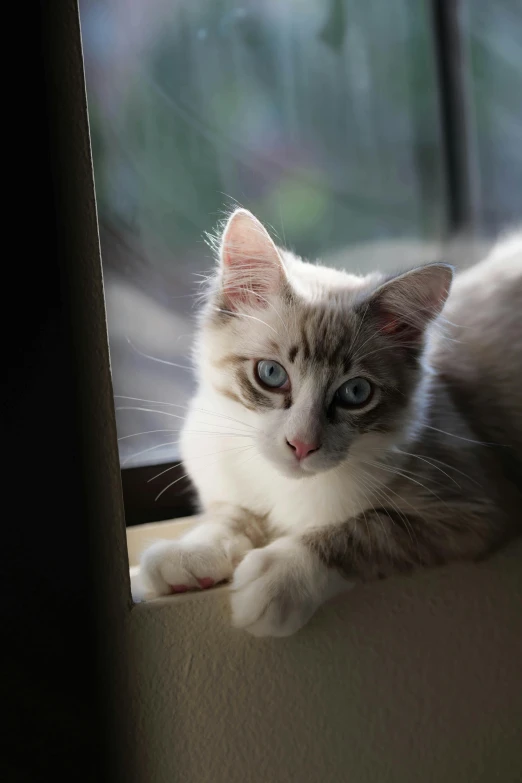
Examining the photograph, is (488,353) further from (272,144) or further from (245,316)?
(272,144)

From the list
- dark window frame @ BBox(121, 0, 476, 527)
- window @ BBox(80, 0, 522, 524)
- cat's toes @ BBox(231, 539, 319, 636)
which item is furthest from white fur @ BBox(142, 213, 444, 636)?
dark window frame @ BBox(121, 0, 476, 527)

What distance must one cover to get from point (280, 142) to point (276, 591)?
4.24 feet

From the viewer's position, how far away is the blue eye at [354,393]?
3.95 feet

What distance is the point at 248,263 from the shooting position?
4.10 feet

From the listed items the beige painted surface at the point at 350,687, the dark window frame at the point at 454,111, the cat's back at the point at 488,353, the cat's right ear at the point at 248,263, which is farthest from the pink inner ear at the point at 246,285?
the dark window frame at the point at 454,111

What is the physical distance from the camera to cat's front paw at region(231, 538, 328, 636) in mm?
1015

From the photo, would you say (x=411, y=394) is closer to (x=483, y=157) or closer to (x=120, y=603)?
(x=120, y=603)

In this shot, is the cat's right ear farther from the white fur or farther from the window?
the window

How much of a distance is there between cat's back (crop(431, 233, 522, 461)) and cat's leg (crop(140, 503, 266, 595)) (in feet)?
1.78

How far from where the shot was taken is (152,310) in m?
1.68

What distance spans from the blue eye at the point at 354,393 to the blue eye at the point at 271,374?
0.33 feet

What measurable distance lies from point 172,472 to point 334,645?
2.15ft

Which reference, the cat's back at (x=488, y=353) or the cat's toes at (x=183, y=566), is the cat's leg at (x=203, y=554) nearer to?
the cat's toes at (x=183, y=566)

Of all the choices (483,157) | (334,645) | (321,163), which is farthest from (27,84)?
(483,157)
